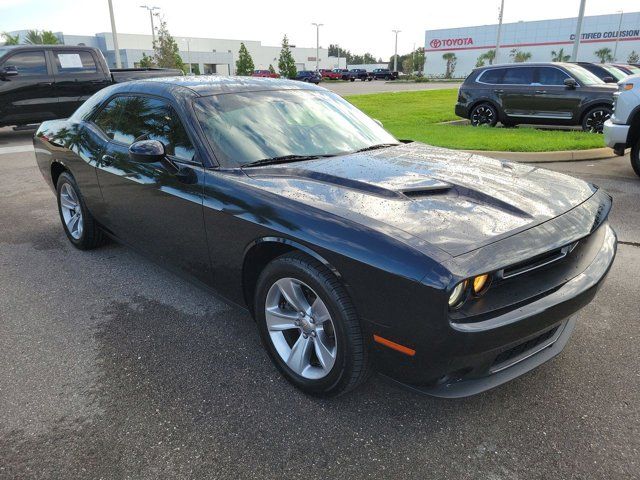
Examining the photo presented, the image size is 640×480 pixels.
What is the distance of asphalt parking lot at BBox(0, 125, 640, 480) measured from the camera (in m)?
2.09

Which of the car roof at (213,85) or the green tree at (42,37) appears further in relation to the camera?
the green tree at (42,37)

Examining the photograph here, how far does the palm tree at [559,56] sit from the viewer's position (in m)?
69.4

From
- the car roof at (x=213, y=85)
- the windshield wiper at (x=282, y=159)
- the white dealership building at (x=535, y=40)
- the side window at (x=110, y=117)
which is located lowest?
the windshield wiper at (x=282, y=159)

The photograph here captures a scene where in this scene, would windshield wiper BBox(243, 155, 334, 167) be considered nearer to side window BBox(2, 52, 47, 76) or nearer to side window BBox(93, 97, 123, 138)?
side window BBox(93, 97, 123, 138)

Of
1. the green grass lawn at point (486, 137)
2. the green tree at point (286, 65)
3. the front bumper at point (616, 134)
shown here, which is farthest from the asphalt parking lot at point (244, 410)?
the green tree at point (286, 65)

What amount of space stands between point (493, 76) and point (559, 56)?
6972 centimetres

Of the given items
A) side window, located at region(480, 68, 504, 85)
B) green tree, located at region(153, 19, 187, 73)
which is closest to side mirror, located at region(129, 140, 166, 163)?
side window, located at region(480, 68, 504, 85)

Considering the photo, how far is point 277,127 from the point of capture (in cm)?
322

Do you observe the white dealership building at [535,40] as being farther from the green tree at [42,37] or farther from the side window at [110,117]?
the side window at [110,117]

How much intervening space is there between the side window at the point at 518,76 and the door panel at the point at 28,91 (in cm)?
1092

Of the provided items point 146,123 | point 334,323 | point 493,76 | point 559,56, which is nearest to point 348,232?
point 334,323

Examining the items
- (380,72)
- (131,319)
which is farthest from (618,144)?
(380,72)

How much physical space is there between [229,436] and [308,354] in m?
0.55

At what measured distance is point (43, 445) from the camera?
222cm
